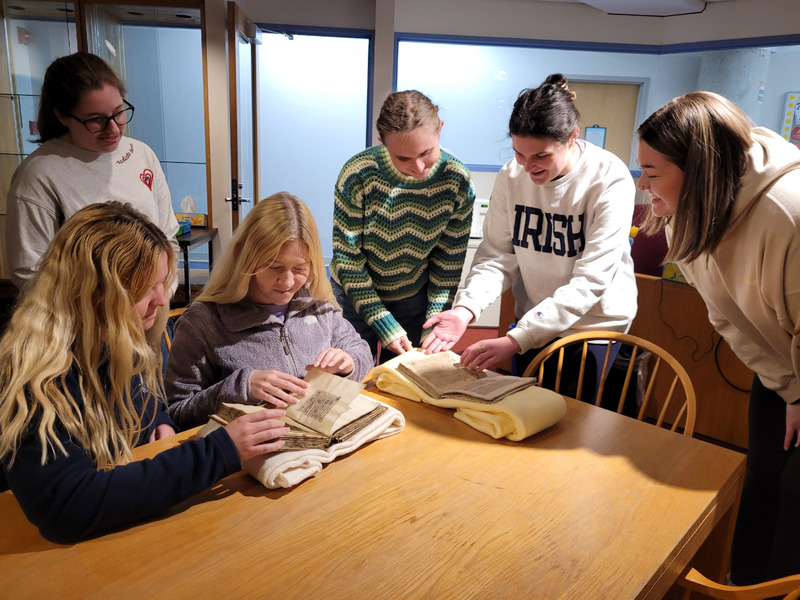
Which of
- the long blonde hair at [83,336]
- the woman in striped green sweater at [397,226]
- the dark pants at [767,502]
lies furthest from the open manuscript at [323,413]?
the dark pants at [767,502]

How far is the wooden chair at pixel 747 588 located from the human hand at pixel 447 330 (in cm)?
81

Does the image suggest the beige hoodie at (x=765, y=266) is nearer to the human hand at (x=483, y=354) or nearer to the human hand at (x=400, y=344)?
the human hand at (x=483, y=354)

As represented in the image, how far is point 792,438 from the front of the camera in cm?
137

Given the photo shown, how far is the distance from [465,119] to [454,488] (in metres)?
4.40

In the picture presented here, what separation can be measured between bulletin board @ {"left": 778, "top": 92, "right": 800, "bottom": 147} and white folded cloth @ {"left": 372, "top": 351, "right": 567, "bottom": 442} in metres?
3.90

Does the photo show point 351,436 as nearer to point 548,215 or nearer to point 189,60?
point 548,215

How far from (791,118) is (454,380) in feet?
13.2

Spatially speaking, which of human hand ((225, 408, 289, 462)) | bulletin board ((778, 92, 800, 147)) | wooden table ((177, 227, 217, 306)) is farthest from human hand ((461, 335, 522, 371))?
bulletin board ((778, 92, 800, 147))

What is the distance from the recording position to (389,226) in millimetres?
1893

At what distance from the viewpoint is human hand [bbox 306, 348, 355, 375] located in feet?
4.66

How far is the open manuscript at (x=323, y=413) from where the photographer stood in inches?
45.8

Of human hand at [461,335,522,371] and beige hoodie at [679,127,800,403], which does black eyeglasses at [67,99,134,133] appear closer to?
human hand at [461,335,522,371]

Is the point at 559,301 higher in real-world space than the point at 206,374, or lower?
higher

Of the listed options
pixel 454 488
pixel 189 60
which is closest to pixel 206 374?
pixel 454 488
